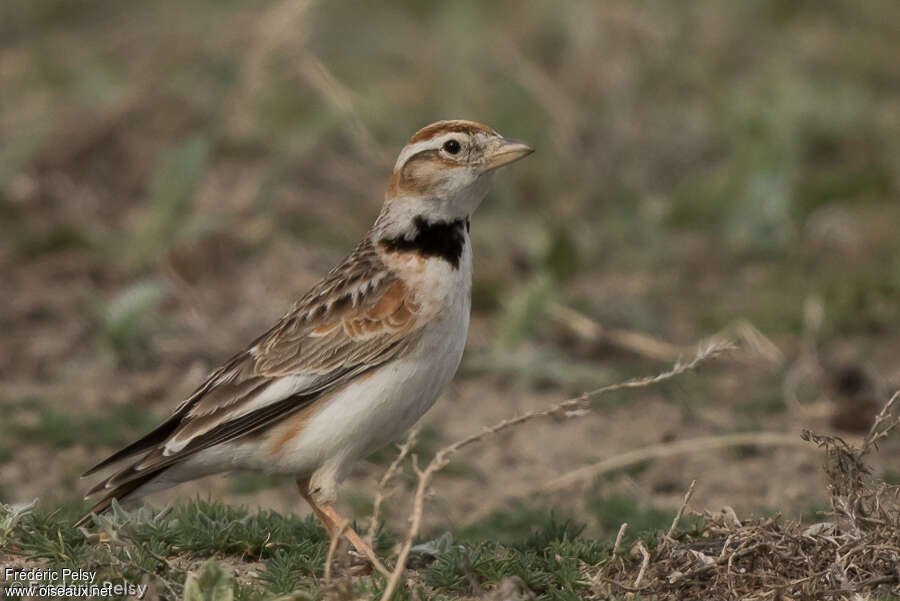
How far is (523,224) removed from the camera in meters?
12.4

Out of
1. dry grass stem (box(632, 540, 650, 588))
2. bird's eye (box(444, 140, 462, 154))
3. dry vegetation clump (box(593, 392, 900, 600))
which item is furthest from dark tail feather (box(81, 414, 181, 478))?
dry grass stem (box(632, 540, 650, 588))

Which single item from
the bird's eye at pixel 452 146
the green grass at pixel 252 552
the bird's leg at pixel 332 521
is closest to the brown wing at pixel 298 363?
the green grass at pixel 252 552

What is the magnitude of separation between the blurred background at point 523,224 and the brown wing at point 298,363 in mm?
2115

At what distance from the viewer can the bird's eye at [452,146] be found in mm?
6551

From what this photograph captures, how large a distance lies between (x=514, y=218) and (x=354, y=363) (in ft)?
21.6

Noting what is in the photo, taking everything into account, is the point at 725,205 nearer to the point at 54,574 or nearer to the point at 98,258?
the point at 98,258

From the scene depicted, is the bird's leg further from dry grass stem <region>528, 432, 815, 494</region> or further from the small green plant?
dry grass stem <region>528, 432, 815, 494</region>

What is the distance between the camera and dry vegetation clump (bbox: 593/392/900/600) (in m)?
5.25

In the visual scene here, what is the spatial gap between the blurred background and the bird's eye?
246cm

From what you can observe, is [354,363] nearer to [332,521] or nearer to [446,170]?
[332,521]

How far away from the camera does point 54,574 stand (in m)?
5.34

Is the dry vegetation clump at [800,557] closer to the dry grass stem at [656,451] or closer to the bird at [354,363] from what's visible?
the bird at [354,363]

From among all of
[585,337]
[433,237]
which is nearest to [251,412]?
[433,237]

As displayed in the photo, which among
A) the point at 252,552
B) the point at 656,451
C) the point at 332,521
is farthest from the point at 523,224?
the point at 252,552
